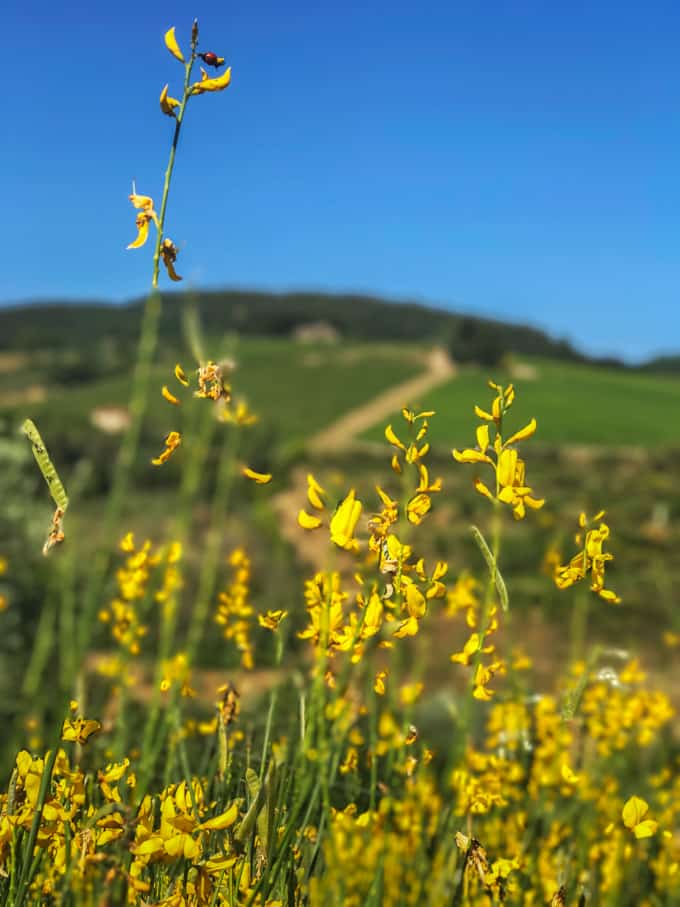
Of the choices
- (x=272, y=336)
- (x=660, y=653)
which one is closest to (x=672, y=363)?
(x=272, y=336)

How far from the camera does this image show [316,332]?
8762 cm

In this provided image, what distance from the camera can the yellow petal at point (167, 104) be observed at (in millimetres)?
1306

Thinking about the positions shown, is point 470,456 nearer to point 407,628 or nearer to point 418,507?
point 418,507

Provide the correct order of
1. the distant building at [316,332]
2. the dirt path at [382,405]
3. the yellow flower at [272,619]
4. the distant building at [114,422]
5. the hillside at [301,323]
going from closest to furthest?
the yellow flower at [272,619] < the distant building at [114,422] < the dirt path at [382,405] < the hillside at [301,323] < the distant building at [316,332]

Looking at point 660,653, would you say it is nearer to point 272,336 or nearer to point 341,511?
point 341,511

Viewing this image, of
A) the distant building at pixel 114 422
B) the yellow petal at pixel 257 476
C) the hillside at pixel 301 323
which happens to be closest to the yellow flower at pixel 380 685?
the yellow petal at pixel 257 476

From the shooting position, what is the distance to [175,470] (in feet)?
86.8

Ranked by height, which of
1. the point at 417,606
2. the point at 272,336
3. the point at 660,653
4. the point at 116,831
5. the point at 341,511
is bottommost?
the point at 116,831

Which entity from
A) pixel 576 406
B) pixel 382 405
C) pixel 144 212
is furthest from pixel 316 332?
pixel 144 212

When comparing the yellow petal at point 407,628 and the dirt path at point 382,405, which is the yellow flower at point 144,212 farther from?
the dirt path at point 382,405

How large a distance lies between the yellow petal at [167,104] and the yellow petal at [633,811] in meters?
1.06

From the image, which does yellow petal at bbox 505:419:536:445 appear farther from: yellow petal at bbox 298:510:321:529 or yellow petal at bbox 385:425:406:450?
yellow petal at bbox 298:510:321:529

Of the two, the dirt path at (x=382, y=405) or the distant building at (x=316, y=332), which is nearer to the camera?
the dirt path at (x=382, y=405)

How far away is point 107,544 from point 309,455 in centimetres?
4110
